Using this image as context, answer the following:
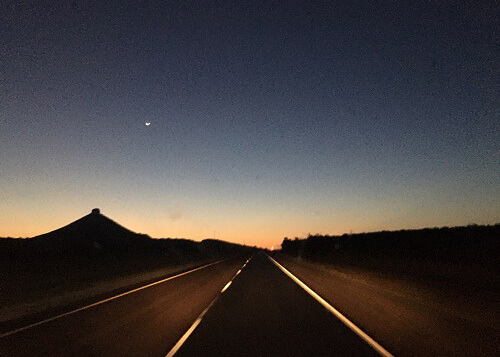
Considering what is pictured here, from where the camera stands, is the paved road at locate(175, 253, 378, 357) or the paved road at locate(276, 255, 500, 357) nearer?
the paved road at locate(175, 253, 378, 357)

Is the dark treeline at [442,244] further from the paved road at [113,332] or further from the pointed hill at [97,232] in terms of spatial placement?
the pointed hill at [97,232]

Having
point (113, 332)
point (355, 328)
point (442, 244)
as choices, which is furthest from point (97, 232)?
point (355, 328)

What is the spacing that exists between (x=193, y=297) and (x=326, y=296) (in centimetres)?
454

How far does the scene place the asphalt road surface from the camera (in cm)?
720

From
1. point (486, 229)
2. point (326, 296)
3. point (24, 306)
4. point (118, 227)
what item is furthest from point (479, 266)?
point (118, 227)

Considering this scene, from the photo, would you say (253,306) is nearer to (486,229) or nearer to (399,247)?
(486,229)

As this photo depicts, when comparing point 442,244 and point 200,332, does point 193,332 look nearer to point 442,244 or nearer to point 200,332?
point 200,332

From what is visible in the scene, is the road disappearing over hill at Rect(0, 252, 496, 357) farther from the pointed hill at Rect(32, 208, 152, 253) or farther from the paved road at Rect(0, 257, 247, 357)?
the pointed hill at Rect(32, 208, 152, 253)

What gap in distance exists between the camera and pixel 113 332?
8.72 metres

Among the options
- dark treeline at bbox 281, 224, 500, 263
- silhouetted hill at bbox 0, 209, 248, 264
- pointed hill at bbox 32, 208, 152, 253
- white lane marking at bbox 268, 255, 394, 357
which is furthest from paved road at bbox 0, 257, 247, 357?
pointed hill at bbox 32, 208, 152, 253

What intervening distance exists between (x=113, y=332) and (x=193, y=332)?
157 cm

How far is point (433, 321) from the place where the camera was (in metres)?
9.99

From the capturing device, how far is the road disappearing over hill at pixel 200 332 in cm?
719

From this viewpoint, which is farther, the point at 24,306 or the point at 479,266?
the point at 479,266
